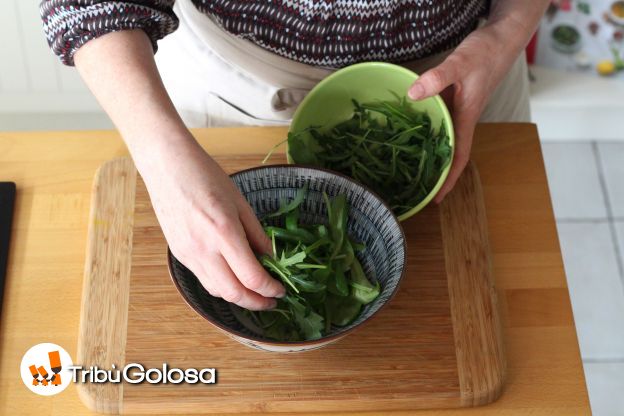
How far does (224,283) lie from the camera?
763 millimetres

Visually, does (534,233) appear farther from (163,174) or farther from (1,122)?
(1,122)

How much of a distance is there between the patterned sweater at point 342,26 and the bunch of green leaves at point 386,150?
8cm

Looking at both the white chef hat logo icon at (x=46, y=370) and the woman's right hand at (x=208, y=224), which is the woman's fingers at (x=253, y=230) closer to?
the woman's right hand at (x=208, y=224)

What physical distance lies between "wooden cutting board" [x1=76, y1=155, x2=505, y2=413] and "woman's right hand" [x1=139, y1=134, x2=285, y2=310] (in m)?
0.13

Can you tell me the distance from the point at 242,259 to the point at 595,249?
144 cm

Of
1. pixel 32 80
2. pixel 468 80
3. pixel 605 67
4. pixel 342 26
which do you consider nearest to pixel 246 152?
pixel 342 26

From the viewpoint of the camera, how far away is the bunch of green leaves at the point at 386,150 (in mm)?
959

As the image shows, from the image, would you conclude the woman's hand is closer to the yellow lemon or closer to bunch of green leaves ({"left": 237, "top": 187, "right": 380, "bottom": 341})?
bunch of green leaves ({"left": 237, "top": 187, "right": 380, "bottom": 341})

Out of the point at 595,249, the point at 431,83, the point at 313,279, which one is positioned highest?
the point at 431,83

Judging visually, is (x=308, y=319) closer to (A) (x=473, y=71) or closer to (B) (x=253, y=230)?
(B) (x=253, y=230)

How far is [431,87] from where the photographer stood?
3.05 feet

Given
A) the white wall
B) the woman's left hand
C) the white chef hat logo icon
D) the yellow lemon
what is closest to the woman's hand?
the woman's left hand

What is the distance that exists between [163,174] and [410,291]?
36 cm

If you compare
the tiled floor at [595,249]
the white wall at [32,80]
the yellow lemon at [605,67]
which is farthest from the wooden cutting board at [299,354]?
the yellow lemon at [605,67]
